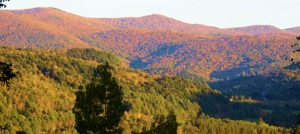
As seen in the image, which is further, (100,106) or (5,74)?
(100,106)

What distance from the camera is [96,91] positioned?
37.5 meters

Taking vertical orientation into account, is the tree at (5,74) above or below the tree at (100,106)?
above

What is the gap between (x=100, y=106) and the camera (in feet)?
122

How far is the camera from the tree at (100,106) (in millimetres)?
36156

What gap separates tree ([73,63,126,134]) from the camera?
3616 cm

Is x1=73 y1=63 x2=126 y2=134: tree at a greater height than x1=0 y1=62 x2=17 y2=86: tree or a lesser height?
lesser

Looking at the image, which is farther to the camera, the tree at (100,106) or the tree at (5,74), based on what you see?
the tree at (100,106)

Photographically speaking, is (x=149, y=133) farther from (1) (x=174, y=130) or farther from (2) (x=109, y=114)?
(2) (x=109, y=114)

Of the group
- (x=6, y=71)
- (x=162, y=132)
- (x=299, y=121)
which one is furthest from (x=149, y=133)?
(x=6, y=71)

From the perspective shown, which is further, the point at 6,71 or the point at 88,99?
the point at 88,99

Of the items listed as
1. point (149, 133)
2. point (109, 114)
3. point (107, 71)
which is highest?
point (107, 71)

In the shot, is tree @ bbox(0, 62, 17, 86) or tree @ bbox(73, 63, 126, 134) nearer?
tree @ bbox(0, 62, 17, 86)

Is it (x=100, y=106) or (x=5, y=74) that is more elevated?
(x=5, y=74)

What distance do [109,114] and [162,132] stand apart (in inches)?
271
